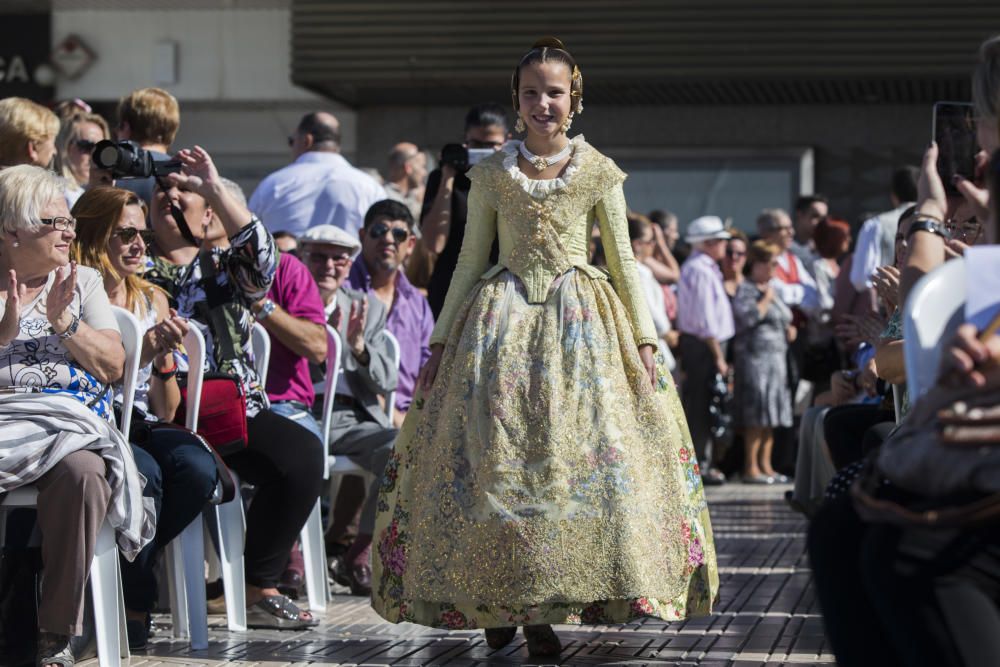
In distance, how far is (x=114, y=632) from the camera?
4.52 meters

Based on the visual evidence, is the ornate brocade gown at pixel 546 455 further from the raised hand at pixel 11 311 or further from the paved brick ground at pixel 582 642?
the raised hand at pixel 11 311

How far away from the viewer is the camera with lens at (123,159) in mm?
5258

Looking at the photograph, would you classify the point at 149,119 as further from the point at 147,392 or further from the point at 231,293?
the point at 147,392

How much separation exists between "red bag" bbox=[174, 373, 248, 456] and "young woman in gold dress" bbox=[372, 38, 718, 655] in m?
0.62

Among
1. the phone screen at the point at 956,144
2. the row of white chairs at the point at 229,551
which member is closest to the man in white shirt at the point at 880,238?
the row of white chairs at the point at 229,551

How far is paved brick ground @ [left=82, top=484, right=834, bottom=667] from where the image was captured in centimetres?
496

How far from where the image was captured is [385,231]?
7164 millimetres

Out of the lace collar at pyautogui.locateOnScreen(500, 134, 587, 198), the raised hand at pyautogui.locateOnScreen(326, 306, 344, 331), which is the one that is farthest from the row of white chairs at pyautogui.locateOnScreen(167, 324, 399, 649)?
the lace collar at pyautogui.locateOnScreen(500, 134, 587, 198)

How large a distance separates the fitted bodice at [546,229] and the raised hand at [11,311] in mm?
1267

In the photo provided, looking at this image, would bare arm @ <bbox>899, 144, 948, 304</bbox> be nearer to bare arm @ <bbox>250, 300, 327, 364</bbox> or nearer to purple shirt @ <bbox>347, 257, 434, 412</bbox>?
bare arm @ <bbox>250, 300, 327, 364</bbox>

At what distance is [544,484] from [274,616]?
1.35 metres

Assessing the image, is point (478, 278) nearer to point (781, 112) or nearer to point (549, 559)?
point (549, 559)

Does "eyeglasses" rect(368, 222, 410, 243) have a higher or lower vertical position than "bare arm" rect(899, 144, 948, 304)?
higher

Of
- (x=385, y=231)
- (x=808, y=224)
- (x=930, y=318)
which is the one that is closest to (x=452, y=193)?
(x=385, y=231)
